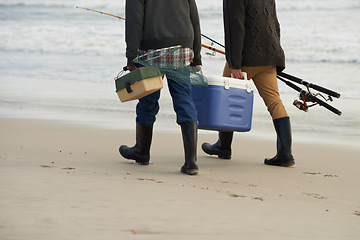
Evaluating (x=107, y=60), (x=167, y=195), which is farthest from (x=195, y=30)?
(x=107, y=60)

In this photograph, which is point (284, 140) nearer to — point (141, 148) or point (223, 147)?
point (223, 147)

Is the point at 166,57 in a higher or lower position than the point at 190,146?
higher

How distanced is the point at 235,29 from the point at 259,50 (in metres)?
0.25

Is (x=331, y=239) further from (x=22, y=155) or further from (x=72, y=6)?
(x=72, y=6)

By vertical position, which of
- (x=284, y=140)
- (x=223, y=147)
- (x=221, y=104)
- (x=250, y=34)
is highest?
(x=250, y=34)

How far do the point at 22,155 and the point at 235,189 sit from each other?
5.73 ft

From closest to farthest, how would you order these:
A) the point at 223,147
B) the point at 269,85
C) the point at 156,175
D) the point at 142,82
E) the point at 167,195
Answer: the point at 167,195 < the point at 142,82 < the point at 156,175 < the point at 269,85 < the point at 223,147

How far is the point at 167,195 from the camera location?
314cm

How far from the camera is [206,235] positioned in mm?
2438

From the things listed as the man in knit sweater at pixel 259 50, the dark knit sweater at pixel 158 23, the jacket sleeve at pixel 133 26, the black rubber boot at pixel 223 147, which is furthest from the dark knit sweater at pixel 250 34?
the jacket sleeve at pixel 133 26

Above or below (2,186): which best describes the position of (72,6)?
above

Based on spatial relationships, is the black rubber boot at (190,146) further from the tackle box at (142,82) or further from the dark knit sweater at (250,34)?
the dark knit sweater at (250,34)

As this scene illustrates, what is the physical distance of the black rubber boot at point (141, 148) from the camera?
4480 millimetres

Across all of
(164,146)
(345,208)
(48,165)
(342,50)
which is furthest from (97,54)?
(345,208)
